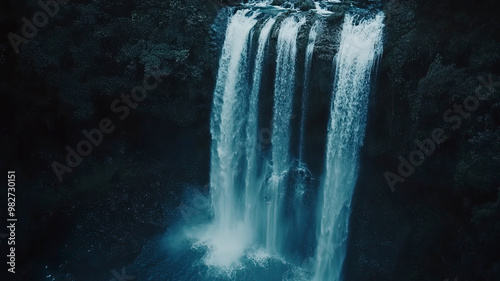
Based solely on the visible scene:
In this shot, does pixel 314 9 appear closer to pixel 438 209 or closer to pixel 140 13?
pixel 140 13

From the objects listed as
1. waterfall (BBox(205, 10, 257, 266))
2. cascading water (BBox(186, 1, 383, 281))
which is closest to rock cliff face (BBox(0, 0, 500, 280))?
cascading water (BBox(186, 1, 383, 281))

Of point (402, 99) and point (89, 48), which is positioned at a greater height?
point (89, 48)

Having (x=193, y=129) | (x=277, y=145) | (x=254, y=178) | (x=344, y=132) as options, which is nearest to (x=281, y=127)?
(x=277, y=145)

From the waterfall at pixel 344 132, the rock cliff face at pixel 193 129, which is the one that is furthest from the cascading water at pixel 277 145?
the rock cliff face at pixel 193 129

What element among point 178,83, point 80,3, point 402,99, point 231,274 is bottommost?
point 231,274

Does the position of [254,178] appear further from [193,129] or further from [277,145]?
[193,129]

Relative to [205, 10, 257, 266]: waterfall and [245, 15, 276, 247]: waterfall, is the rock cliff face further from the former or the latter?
[245, 15, 276, 247]: waterfall

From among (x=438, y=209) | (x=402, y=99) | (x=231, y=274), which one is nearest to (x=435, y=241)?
(x=438, y=209)

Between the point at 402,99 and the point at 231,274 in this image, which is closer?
the point at 402,99
